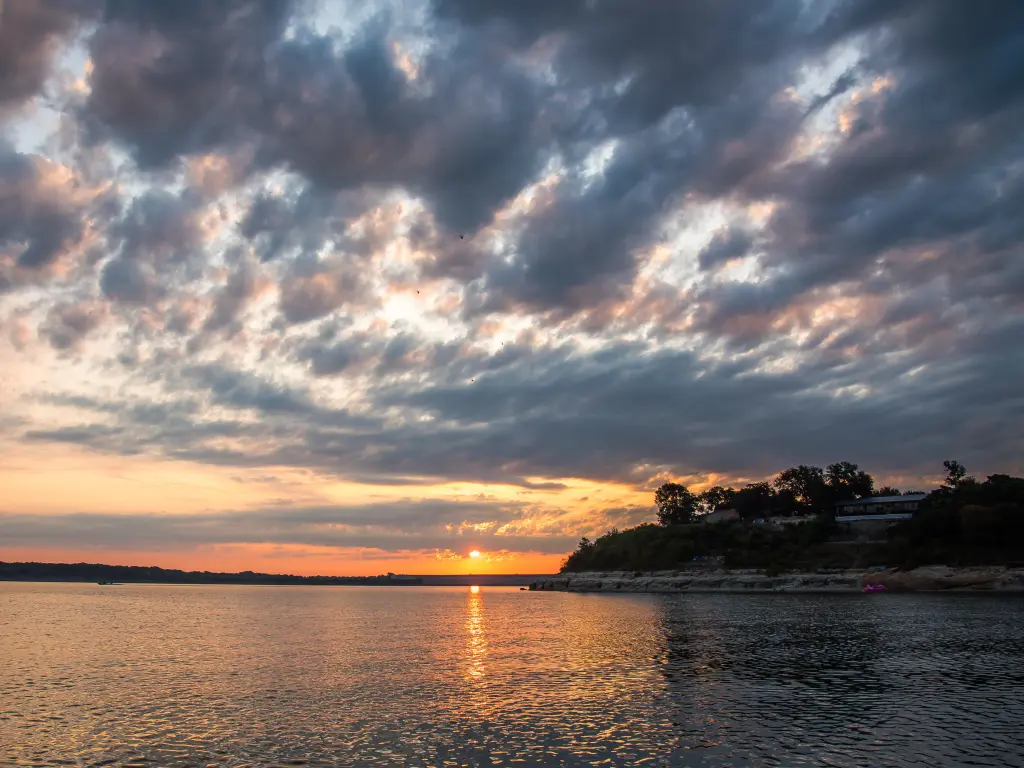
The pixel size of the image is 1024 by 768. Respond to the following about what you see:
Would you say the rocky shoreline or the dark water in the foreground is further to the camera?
the rocky shoreline

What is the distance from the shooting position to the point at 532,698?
4212 cm

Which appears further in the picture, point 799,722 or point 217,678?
point 217,678

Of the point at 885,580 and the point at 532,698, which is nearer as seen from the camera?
the point at 532,698

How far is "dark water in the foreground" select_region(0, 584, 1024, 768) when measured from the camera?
1185 inches

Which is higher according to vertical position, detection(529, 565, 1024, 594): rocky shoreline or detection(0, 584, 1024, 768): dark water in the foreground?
detection(0, 584, 1024, 768): dark water in the foreground

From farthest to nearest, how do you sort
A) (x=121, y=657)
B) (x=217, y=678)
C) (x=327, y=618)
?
(x=327, y=618)
(x=121, y=657)
(x=217, y=678)

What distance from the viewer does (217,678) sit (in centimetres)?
5072

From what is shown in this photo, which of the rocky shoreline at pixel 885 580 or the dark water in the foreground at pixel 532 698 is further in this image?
the rocky shoreline at pixel 885 580

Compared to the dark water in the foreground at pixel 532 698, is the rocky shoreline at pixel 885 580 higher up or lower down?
lower down

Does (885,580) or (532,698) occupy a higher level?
(532,698)

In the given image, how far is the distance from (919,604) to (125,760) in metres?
116

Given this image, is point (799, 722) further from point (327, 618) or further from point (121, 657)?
point (327, 618)

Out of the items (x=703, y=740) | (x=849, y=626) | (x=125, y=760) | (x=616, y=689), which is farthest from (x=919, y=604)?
(x=125, y=760)

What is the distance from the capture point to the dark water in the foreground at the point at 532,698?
30.1m
